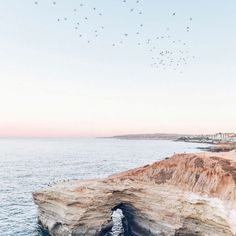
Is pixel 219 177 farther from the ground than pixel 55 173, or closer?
farther from the ground

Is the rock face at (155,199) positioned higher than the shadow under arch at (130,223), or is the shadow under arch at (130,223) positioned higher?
the rock face at (155,199)

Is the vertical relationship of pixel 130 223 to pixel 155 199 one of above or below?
below

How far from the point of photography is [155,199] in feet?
101

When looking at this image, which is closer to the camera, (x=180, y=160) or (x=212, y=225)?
Answer: (x=212, y=225)

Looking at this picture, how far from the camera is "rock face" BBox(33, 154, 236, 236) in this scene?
2798 centimetres

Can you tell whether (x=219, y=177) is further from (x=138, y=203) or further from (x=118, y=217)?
(x=118, y=217)

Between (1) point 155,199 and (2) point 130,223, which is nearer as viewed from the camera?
(1) point 155,199

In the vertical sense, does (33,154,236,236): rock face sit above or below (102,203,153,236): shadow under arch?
above

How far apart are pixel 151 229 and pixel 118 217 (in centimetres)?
1158

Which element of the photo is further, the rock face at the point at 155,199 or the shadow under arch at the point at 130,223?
the shadow under arch at the point at 130,223

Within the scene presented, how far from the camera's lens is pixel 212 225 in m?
27.0

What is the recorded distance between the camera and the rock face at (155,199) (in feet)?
91.8

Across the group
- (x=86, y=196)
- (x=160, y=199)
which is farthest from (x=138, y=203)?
(x=86, y=196)

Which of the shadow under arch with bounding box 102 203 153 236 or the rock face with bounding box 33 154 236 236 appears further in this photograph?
the shadow under arch with bounding box 102 203 153 236
